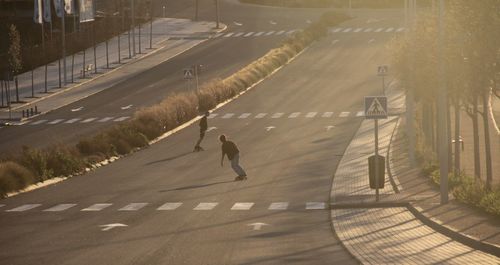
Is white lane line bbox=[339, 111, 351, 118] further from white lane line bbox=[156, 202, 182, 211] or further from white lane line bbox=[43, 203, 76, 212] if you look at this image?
white lane line bbox=[43, 203, 76, 212]

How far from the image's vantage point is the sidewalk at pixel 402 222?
80.6 feet

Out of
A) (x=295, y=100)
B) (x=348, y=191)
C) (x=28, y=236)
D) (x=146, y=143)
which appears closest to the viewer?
(x=28, y=236)

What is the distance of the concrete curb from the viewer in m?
24.3

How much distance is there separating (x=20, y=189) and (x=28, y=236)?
40.7ft

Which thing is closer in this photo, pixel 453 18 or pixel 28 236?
pixel 28 236

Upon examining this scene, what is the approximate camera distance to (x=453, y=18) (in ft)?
134

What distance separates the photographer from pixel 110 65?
340 feet

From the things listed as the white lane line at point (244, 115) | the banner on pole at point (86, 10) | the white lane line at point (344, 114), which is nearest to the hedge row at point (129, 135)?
the white lane line at point (244, 115)

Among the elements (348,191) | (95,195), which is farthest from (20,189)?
(348,191)

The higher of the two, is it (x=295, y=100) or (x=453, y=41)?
(x=453, y=41)

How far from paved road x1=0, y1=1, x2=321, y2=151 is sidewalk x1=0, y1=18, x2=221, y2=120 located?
1.38m

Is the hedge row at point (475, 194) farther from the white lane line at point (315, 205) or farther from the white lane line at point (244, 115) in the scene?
the white lane line at point (244, 115)

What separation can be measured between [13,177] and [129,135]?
49.6 ft

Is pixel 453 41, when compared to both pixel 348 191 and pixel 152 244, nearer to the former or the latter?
pixel 348 191
